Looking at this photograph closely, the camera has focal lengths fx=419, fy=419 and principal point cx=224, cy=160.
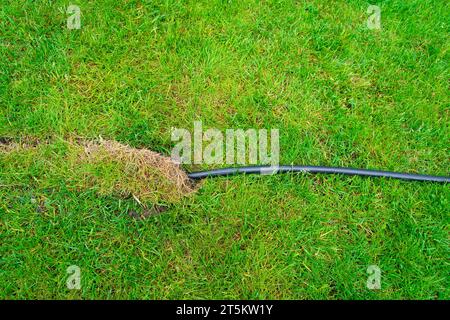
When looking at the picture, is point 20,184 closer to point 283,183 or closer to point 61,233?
point 61,233

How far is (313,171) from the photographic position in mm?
2539

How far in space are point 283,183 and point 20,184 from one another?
4.99 feet

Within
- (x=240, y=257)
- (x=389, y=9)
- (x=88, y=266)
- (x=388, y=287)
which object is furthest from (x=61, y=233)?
(x=389, y=9)

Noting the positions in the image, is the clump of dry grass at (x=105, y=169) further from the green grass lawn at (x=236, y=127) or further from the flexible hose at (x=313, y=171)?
the flexible hose at (x=313, y=171)

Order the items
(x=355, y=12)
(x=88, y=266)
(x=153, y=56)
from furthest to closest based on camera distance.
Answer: (x=355, y=12), (x=153, y=56), (x=88, y=266)

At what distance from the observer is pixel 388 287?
2.30m

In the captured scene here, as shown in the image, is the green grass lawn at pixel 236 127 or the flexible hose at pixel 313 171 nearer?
the green grass lawn at pixel 236 127

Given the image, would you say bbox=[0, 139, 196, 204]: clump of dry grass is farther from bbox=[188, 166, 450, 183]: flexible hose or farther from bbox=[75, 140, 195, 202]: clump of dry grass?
bbox=[188, 166, 450, 183]: flexible hose

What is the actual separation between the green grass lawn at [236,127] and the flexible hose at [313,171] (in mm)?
52

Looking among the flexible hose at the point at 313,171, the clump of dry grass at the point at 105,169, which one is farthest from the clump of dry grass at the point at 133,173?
the flexible hose at the point at 313,171

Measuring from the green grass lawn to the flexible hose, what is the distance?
0.05 metres

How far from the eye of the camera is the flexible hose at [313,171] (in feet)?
8.18

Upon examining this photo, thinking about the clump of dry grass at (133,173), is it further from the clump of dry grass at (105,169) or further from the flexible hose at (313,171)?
the flexible hose at (313,171)

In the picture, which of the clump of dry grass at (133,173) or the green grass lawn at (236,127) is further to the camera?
the clump of dry grass at (133,173)
